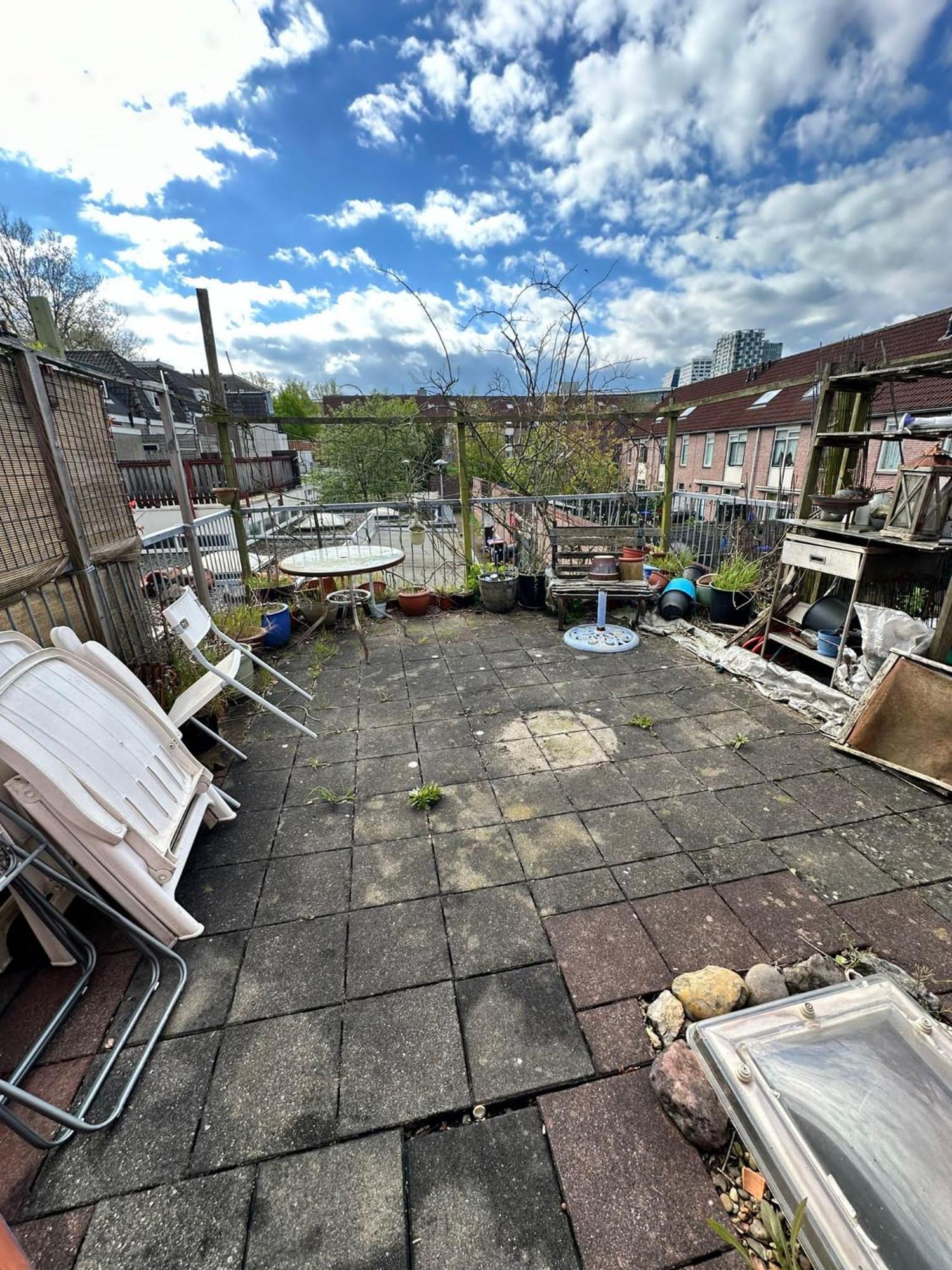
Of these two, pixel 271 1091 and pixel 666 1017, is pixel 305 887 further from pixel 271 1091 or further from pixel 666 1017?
pixel 666 1017

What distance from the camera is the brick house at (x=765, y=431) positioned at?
336 inches

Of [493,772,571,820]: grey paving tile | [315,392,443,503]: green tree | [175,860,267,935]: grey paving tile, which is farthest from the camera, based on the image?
[315,392,443,503]: green tree

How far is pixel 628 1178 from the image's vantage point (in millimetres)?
1082

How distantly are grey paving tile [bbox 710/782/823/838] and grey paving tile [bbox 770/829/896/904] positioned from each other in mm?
46

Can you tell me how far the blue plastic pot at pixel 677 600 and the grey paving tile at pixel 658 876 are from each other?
284cm

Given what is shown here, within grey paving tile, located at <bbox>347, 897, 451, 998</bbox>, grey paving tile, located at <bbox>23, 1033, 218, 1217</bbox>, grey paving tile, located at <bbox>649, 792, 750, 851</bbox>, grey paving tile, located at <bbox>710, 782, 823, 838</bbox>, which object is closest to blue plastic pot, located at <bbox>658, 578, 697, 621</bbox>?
grey paving tile, located at <bbox>710, 782, 823, 838</bbox>

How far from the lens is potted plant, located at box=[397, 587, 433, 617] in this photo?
482cm

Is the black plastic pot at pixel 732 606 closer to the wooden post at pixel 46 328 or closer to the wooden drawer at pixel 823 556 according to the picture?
the wooden drawer at pixel 823 556

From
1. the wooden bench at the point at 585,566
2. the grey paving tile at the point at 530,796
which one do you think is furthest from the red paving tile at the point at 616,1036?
the wooden bench at the point at 585,566

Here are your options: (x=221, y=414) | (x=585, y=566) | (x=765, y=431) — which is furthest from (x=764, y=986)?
(x=765, y=431)

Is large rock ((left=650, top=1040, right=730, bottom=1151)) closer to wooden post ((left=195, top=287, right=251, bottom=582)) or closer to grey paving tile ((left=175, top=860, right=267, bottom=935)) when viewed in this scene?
grey paving tile ((left=175, top=860, right=267, bottom=935))

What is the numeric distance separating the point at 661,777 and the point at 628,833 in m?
0.45

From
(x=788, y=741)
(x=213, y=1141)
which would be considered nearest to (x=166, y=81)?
(x=213, y=1141)

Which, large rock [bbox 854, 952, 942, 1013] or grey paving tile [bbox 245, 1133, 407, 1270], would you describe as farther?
large rock [bbox 854, 952, 942, 1013]
